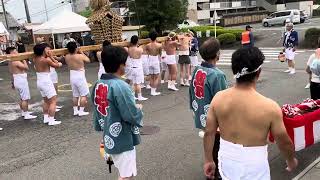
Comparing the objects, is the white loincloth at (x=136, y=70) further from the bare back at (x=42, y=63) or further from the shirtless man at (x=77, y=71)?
the bare back at (x=42, y=63)

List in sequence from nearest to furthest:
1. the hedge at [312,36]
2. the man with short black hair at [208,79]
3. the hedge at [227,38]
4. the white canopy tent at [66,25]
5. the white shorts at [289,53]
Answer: the man with short black hair at [208,79], the white shorts at [289,53], the white canopy tent at [66,25], the hedge at [312,36], the hedge at [227,38]

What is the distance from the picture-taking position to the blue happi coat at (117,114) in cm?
372

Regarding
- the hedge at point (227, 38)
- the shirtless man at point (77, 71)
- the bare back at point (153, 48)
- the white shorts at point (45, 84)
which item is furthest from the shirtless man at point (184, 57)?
the hedge at point (227, 38)

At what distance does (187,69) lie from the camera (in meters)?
12.1

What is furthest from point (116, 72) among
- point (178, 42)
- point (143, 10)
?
point (143, 10)

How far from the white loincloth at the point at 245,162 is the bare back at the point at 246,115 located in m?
0.04

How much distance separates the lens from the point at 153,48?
36.1ft

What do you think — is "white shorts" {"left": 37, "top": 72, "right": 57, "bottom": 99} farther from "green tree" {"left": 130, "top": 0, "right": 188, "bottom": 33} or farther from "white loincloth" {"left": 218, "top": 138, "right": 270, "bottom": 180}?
"green tree" {"left": 130, "top": 0, "right": 188, "bottom": 33}

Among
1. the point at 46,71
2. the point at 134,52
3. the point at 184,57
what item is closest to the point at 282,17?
the point at 184,57

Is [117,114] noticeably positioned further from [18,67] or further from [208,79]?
[18,67]

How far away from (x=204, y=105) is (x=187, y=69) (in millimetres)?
7470

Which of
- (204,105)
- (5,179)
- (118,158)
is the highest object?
(204,105)

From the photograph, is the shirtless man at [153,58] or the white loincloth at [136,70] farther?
the shirtless man at [153,58]

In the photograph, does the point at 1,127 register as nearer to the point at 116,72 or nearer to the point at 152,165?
the point at 152,165
